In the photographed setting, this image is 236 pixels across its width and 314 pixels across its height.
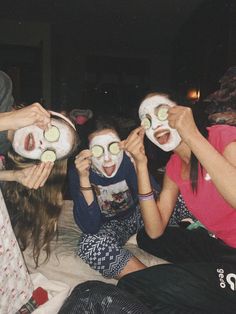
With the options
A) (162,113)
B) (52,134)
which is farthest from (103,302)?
(162,113)

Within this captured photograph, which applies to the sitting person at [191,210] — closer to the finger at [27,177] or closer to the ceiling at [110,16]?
the finger at [27,177]

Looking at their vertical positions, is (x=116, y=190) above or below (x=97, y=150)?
below

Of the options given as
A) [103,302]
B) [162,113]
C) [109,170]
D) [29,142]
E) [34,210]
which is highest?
[162,113]

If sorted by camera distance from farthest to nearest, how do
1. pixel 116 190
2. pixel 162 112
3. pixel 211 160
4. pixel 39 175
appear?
pixel 116 190
pixel 162 112
pixel 39 175
pixel 211 160

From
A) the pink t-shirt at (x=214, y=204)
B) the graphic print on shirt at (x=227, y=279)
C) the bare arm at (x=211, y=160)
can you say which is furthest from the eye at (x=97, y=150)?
the graphic print on shirt at (x=227, y=279)

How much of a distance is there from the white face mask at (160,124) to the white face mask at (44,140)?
0.90ft

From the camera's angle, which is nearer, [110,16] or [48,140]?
[48,140]

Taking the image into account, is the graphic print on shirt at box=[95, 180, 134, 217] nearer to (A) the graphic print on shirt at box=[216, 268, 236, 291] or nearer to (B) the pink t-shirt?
(B) the pink t-shirt

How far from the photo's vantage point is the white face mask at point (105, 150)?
1417 millimetres

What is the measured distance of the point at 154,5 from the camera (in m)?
4.03

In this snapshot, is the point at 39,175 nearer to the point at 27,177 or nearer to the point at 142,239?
the point at 27,177

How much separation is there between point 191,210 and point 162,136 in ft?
0.92

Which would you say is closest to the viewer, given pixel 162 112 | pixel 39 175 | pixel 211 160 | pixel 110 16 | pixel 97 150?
pixel 211 160

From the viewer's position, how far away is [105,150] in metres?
1.42
